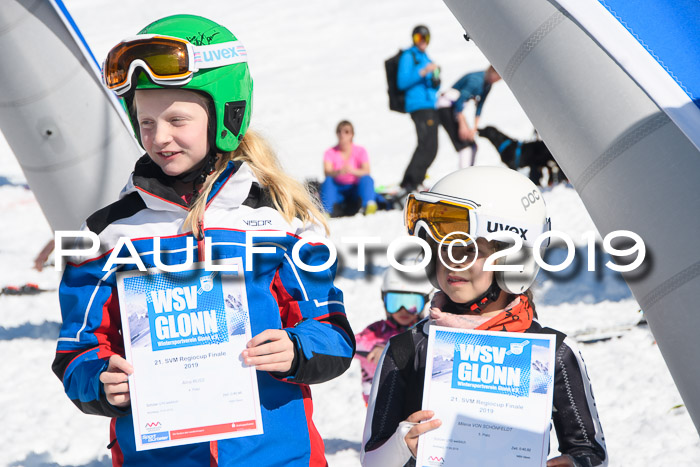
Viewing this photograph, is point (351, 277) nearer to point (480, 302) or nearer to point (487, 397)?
point (480, 302)

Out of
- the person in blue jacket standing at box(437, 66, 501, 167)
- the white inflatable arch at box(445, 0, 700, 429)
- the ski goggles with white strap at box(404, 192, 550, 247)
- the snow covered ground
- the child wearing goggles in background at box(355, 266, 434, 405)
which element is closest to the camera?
the ski goggles with white strap at box(404, 192, 550, 247)

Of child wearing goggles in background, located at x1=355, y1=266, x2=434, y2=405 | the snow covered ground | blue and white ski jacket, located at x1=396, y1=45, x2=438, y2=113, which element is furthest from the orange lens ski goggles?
blue and white ski jacket, located at x1=396, y1=45, x2=438, y2=113

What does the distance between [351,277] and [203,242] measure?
7018mm

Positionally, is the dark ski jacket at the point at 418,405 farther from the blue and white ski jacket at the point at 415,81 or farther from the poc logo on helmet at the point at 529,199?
the blue and white ski jacket at the point at 415,81

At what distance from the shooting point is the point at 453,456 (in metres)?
2.42

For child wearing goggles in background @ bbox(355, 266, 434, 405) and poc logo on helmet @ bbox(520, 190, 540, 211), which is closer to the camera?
poc logo on helmet @ bbox(520, 190, 540, 211)

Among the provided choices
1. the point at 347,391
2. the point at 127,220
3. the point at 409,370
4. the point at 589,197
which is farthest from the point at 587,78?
the point at 347,391

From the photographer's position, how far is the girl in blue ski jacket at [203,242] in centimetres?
236

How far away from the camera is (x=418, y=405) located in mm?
2621

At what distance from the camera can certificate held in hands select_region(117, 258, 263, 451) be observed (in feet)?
7.49

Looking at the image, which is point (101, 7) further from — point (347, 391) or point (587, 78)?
point (587, 78)

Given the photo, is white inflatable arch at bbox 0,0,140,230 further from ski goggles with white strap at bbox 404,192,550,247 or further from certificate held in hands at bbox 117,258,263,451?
certificate held in hands at bbox 117,258,263,451

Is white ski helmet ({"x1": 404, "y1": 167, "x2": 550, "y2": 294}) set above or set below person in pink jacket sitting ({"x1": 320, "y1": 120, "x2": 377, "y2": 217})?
above

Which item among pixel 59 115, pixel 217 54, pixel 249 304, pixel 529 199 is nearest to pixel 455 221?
pixel 529 199
